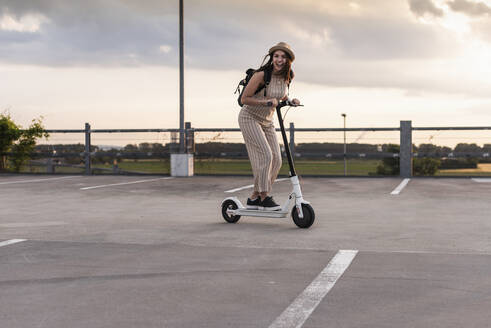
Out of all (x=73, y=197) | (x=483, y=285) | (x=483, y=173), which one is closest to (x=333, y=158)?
(x=483, y=173)

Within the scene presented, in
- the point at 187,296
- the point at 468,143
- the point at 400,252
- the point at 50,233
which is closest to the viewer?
the point at 187,296

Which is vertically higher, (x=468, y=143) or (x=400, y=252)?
(x=468, y=143)

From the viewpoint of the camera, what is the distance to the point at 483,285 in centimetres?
397

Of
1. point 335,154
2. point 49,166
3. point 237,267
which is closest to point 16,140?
point 49,166

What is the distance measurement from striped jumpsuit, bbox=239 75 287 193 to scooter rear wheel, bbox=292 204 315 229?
1.80ft

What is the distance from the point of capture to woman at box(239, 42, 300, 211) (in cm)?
671

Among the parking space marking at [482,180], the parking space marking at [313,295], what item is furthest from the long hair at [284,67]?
the parking space marking at [482,180]

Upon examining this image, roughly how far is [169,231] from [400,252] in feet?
7.93

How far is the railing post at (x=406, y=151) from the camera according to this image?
1672cm

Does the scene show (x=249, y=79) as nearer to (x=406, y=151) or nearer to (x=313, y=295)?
(x=313, y=295)

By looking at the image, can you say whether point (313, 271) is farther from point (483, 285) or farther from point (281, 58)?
point (281, 58)

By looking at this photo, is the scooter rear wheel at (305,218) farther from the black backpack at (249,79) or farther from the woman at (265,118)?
the black backpack at (249,79)

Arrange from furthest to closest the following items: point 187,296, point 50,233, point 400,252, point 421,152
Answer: point 421,152 < point 50,233 < point 400,252 < point 187,296

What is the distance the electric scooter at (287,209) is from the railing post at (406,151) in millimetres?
10426
